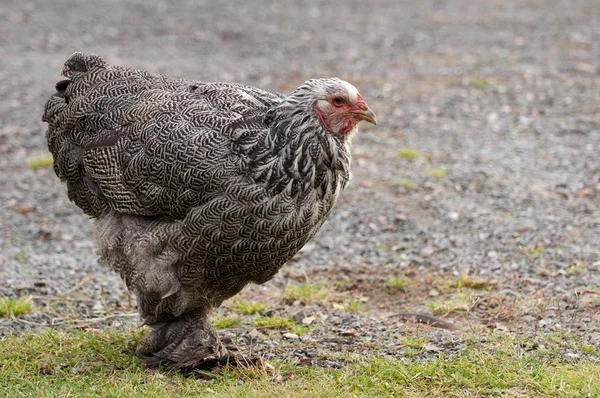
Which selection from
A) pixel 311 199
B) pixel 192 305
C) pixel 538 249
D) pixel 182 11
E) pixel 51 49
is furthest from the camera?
pixel 182 11

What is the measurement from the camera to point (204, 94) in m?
4.69

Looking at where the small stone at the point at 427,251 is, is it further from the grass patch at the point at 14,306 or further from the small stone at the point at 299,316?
the grass patch at the point at 14,306

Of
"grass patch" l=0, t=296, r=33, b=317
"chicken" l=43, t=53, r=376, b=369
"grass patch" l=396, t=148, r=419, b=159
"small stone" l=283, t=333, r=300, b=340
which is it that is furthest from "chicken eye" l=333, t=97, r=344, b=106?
"grass patch" l=396, t=148, r=419, b=159

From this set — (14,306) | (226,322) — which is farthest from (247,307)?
(14,306)

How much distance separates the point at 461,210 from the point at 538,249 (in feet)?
3.50

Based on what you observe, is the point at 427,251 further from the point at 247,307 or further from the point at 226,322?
the point at 226,322

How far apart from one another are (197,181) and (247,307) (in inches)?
64.2

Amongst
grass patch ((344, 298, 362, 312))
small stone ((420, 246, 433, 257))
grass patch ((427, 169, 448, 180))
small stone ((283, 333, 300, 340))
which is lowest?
small stone ((283, 333, 300, 340))

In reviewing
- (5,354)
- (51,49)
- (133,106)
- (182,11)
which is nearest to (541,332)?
(133,106)

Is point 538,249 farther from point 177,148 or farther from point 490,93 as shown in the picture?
point 490,93

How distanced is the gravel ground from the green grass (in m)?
0.31

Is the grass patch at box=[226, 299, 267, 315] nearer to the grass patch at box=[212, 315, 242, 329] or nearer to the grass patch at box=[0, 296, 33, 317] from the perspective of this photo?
the grass patch at box=[212, 315, 242, 329]

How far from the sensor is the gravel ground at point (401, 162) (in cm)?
557

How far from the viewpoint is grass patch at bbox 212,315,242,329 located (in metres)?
5.38
